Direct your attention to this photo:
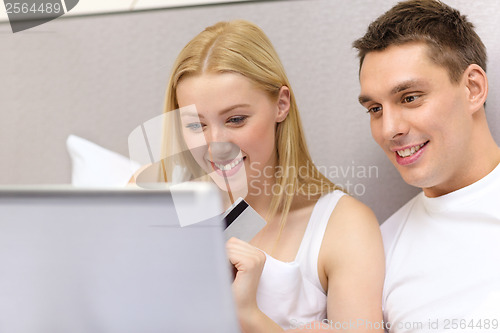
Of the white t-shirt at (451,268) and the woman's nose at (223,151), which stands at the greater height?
the woman's nose at (223,151)

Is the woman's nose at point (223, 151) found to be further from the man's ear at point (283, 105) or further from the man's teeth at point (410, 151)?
the man's teeth at point (410, 151)

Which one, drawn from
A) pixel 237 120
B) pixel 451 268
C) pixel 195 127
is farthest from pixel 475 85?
pixel 195 127

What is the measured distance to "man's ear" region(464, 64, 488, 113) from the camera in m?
1.18

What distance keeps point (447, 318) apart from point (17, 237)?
92cm

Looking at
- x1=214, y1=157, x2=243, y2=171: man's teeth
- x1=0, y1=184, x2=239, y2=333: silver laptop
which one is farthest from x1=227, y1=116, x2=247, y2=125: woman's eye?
x1=0, y1=184, x2=239, y2=333: silver laptop

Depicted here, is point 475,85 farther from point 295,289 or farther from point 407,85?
point 295,289

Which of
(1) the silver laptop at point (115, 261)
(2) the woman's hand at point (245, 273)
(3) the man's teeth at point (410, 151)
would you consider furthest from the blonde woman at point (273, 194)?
(1) the silver laptop at point (115, 261)

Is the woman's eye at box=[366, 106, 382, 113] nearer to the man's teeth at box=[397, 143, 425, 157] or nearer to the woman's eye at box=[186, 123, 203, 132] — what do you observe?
the man's teeth at box=[397, 143, 425, 157]

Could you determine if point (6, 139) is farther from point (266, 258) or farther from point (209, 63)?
point (266, 258)

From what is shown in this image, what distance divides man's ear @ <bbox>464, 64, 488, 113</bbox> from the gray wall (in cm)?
30

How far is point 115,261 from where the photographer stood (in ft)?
1.84

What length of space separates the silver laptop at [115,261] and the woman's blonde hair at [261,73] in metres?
0.81

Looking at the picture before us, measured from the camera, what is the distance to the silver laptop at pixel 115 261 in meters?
0.52

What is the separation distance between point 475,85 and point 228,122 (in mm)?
612
